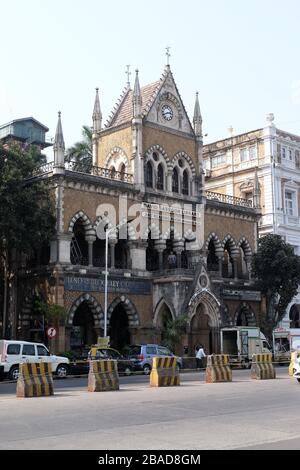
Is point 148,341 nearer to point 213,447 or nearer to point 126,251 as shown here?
point 126,251

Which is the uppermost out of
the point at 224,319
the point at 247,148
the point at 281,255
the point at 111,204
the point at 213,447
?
the point at 247,148

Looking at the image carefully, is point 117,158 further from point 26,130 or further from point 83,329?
point 26,130

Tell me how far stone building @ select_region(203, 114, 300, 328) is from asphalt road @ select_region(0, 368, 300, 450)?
31527 mm

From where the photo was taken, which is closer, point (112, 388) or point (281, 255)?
point (112, 388)

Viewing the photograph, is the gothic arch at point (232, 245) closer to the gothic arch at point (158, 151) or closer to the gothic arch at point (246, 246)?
the gothic arch at point (246, 246)

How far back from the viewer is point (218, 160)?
55500 mm

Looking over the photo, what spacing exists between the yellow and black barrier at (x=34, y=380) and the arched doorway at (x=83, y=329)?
2025 cm

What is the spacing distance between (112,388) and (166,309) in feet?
63.3

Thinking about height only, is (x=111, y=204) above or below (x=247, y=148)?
below

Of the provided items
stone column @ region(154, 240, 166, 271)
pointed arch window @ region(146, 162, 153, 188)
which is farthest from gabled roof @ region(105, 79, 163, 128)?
stone column @ region(154, 240, 166, 271)

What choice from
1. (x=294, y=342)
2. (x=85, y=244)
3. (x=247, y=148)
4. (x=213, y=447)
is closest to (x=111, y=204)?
(x=85, y=244)
